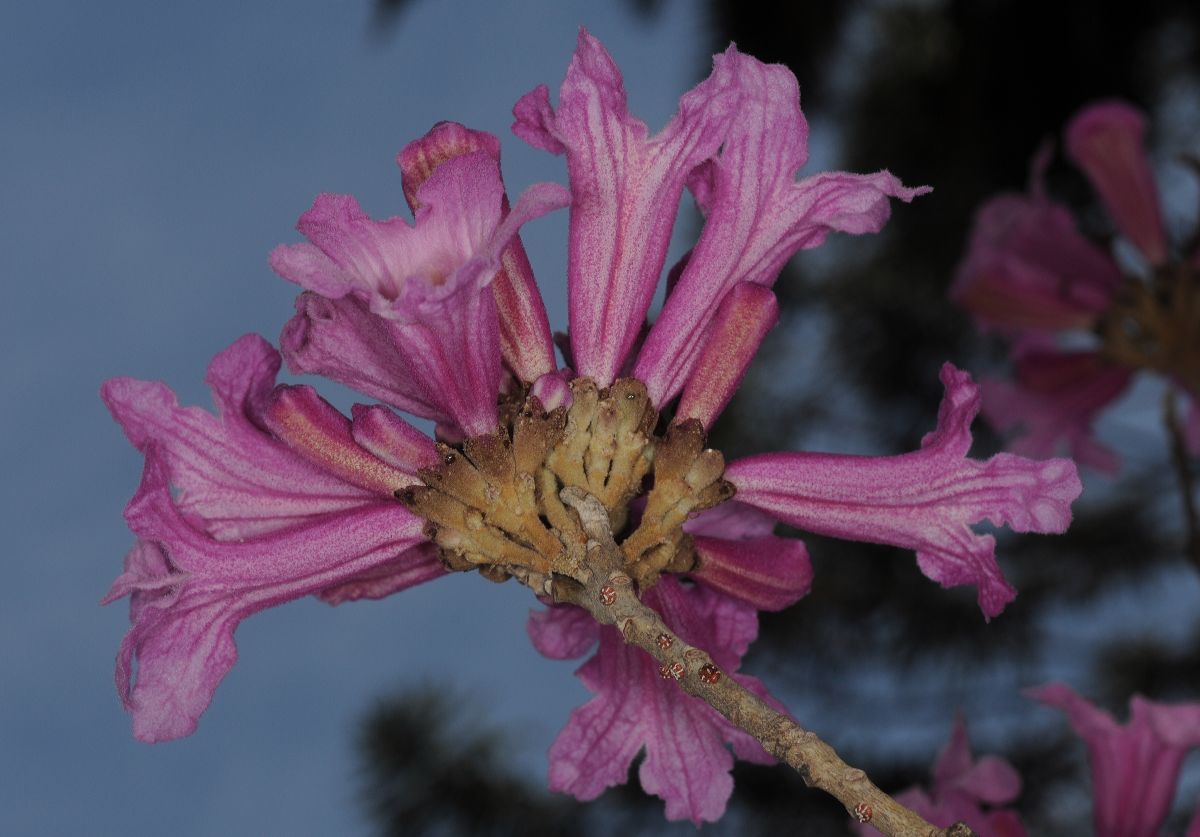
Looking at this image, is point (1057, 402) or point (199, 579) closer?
point (199, 579)

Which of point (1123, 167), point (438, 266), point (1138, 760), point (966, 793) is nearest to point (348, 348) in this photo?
point (438, 266)

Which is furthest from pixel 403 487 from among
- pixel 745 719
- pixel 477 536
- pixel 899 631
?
pixel 899 631

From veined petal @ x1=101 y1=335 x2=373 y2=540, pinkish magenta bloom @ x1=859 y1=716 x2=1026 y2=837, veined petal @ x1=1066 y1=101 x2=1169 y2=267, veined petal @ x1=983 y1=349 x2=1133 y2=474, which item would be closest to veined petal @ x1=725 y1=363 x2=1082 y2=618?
veined petal @ x1=101 y1=335 x2=373 y2=540

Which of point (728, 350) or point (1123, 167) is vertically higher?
point (1123, 167)

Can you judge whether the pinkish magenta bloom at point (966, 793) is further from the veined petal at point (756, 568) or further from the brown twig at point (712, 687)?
the brown twig at point (712, 687)

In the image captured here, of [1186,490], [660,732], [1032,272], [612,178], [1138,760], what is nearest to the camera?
[612,178]

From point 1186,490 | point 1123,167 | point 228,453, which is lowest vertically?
point 228,453

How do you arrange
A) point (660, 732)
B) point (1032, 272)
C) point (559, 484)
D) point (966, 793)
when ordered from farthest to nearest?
1. point (1032, 272)
2. point (966, 793)
3. point (660, 732)
4. point (559, 484)

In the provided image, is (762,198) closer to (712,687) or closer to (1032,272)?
(712,687)
